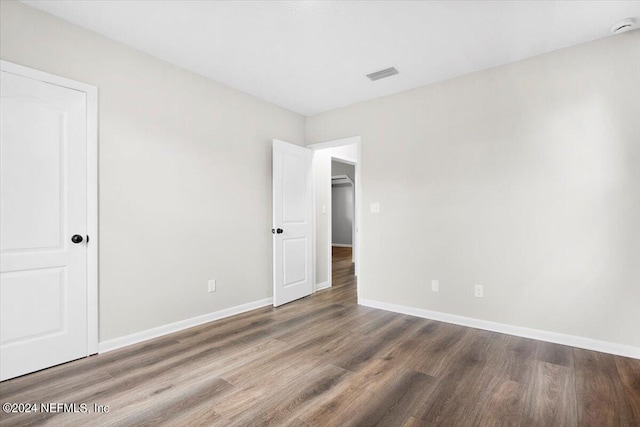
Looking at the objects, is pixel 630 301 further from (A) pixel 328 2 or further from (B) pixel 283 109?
(B) pixel 283 109

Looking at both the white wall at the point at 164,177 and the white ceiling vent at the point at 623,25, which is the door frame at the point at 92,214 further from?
the white ceiling vent at the point at 623,25

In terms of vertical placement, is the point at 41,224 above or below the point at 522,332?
above

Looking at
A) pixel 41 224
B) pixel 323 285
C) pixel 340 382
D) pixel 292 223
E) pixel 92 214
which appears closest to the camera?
pixel 340 382

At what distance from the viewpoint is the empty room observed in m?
2.07

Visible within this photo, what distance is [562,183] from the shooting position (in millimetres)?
2771

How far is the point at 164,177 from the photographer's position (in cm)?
300

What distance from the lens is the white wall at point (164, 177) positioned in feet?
8.26

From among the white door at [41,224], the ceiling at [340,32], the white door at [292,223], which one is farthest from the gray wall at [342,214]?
the white door at [41,224]

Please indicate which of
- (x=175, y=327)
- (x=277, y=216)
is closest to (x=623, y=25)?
(x=277, y=216)

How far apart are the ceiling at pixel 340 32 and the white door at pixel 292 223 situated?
1108mm


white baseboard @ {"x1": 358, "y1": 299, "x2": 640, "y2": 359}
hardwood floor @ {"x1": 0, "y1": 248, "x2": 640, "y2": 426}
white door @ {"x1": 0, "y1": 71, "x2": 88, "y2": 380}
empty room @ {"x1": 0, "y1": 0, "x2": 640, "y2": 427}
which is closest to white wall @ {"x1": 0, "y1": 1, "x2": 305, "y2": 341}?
empty room @ {"x1": 0, "y1": 0, "x2": 640, "y2": 427}

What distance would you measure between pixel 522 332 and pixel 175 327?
133 inches

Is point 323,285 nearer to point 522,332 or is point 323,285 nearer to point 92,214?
point 522,332

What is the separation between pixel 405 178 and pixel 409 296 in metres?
1.40
